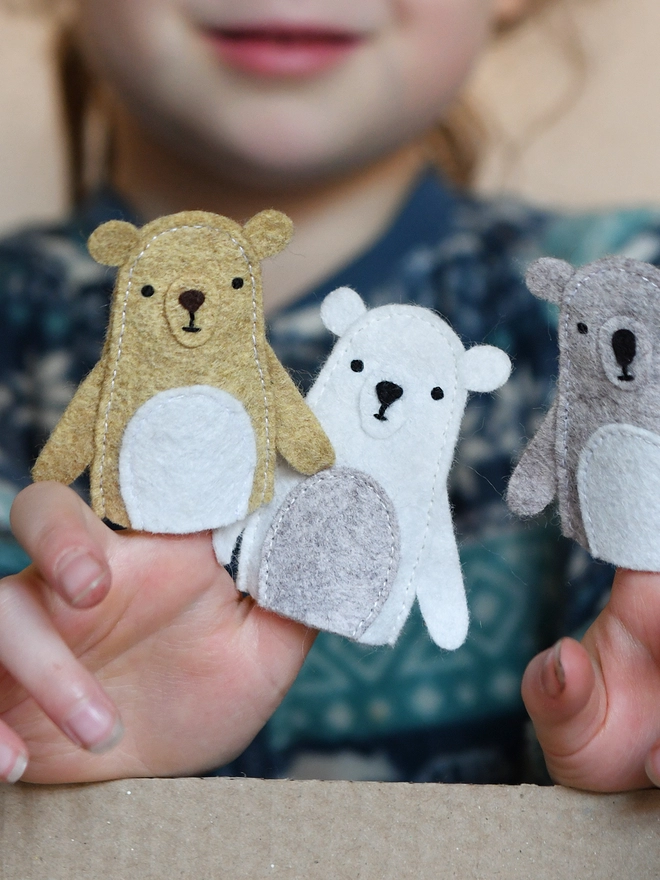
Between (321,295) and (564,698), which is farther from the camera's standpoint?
(321,295)

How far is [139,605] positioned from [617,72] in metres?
0.91

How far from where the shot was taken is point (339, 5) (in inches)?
27.6

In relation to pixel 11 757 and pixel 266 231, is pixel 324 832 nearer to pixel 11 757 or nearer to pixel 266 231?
pixel 11 757

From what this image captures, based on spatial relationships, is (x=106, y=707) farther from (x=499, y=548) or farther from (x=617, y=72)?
(x=617, y=72)

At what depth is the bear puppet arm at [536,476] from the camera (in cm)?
41

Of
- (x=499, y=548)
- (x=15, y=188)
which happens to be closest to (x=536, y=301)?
(x=499, y=548)

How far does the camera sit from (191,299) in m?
0.37

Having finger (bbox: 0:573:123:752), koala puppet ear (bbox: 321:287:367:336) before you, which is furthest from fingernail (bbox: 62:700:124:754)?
koala puppet ear (bbox: 321:287:367:336)

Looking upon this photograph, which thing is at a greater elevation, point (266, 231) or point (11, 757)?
point (266, 231)

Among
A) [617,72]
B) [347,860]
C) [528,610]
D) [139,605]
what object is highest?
[617,72]

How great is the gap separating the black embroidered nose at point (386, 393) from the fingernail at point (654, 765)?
0.66ft

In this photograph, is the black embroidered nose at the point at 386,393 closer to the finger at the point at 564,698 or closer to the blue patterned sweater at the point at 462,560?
the finger at the point at 564,698

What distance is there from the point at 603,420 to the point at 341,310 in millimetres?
138

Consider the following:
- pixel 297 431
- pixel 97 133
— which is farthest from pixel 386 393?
pixel 97 133
